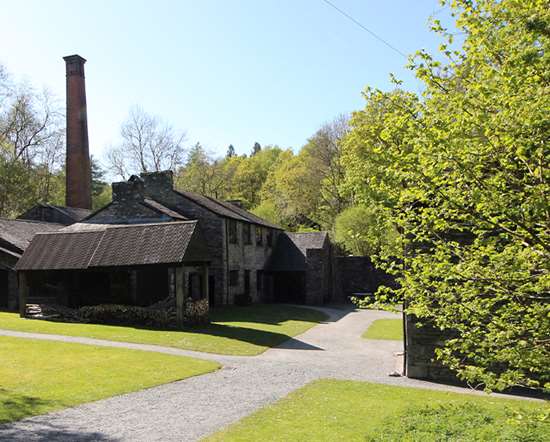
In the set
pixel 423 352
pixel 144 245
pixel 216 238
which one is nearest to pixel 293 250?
pixel 216 238

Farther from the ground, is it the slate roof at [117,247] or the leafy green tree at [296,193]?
the leafy green tree at [296,193]

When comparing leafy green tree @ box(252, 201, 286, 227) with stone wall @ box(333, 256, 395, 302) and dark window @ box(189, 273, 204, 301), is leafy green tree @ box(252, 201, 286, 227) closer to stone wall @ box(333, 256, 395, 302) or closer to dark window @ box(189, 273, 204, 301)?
stone wall @ box(333, 256, 395, 302)

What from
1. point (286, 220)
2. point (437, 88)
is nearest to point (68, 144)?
point (286, 220)

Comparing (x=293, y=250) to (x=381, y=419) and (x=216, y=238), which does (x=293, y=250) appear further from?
(x=381, y=419)

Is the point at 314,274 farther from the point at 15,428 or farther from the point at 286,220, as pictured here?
the point at 15,428

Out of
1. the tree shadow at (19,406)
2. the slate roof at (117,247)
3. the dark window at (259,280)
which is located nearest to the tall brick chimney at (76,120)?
the slate roof at (117,247)

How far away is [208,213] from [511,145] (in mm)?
25068

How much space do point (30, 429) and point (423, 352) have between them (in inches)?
405

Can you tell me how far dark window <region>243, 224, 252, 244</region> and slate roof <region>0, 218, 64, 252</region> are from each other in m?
13.0

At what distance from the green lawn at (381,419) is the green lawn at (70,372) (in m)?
3.73

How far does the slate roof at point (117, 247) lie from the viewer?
70.5 ft

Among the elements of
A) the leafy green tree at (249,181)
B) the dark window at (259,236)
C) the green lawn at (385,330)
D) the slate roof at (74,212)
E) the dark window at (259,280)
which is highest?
the leafy green tree at (249,181)

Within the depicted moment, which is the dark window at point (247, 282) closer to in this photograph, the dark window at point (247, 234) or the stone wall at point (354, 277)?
the dark window at point (247, 234)

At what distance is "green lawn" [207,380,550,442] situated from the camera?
7.91m
